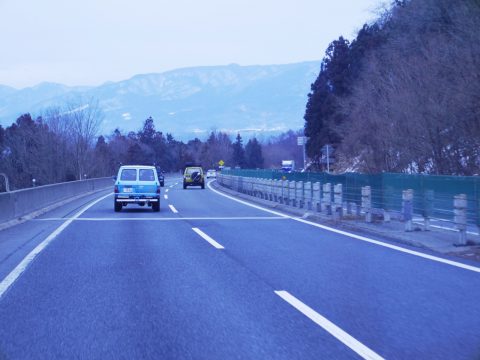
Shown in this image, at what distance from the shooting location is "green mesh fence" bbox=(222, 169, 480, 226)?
14461 millimetres

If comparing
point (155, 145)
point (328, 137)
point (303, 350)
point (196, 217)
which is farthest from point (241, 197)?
point (155, 145)

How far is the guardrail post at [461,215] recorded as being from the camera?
13883mm

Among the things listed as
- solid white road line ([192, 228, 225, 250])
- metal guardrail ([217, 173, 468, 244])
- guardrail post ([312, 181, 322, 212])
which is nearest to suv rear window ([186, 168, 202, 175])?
metal guardrail ([217, 173, 468, 244])

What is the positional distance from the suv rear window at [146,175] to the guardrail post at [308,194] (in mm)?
6398

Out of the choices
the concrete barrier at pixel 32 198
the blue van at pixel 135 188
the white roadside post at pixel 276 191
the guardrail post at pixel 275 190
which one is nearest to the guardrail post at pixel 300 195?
the white roadside post at pixel 276 191

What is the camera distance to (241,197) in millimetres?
39562

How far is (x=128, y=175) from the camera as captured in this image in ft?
91.5

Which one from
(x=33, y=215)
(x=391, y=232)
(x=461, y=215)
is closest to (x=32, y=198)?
(x=33, y=215)

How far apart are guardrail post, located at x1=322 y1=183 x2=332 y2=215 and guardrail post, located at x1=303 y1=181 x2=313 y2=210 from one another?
52.7 inches

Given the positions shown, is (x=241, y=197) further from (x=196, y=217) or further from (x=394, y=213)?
(x=394, y=213)

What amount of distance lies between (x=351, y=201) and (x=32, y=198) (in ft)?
40.4

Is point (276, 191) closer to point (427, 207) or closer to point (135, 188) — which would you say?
point (135, 188)

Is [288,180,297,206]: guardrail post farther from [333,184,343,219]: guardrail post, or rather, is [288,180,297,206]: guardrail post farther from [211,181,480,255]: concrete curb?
[333,184,343,219]: guardrail post

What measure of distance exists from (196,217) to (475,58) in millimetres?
11981
